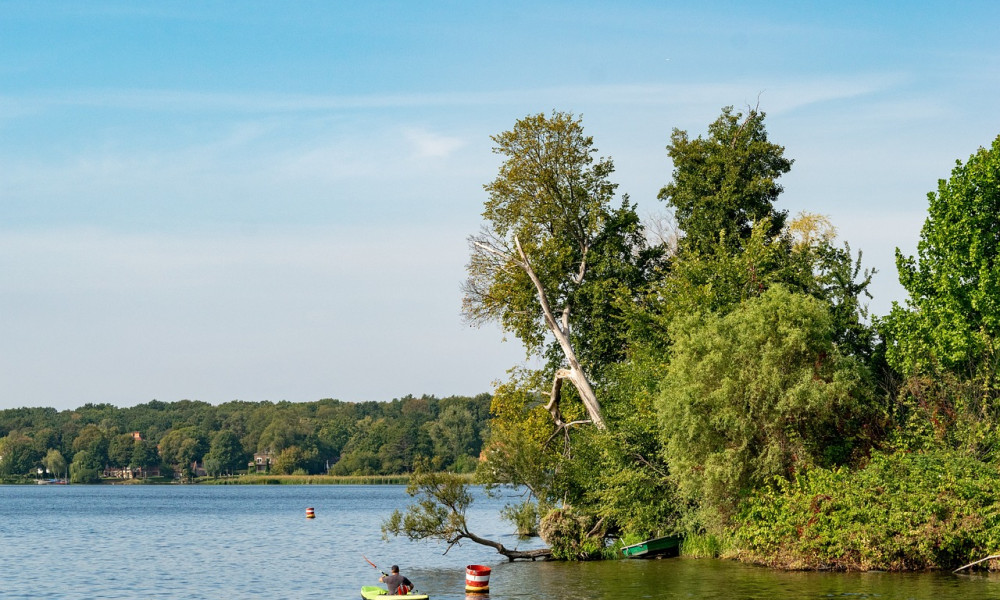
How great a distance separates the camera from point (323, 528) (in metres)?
74.2

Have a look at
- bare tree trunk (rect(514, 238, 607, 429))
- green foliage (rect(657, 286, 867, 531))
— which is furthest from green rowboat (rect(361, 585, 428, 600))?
bare tree trunk (rect(514, 238, 607, 429))

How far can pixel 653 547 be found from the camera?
41.4 meters

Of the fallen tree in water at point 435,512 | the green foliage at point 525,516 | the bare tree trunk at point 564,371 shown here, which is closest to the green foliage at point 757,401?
the green foliage at point 525,516

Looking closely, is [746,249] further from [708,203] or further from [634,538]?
[634,538]

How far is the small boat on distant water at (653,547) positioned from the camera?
41375mm

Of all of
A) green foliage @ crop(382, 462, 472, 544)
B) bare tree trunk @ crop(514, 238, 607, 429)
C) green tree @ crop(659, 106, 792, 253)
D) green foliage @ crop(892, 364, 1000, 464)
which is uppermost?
green tree @ crop(659, 106, 792, 253)

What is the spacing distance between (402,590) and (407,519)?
7.32 metres

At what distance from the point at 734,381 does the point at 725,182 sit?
13.0 meters

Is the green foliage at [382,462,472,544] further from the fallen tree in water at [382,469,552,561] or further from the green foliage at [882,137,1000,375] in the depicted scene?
the green foliage at [882,137,1000,375]

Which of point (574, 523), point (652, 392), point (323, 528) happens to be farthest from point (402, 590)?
point (323, 528)

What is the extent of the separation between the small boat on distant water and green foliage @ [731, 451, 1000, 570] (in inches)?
219

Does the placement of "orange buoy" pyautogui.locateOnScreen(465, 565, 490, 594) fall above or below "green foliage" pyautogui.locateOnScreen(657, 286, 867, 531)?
below

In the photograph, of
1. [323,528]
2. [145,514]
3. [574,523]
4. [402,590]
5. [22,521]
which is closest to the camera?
[402,590]

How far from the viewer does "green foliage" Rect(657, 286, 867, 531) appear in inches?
1438
